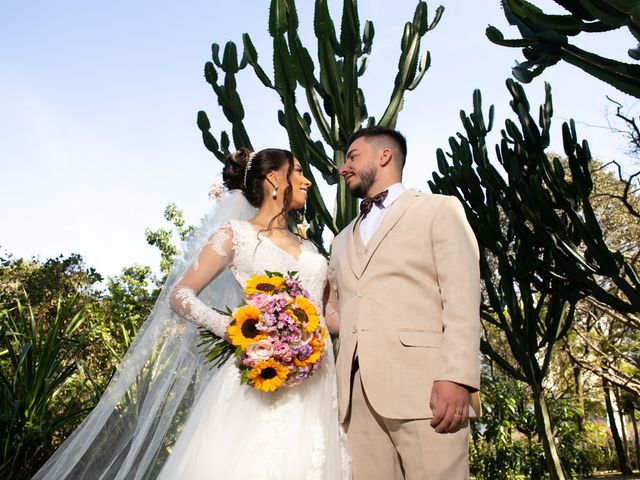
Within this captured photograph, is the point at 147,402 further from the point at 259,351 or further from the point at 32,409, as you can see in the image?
the point at 32,409

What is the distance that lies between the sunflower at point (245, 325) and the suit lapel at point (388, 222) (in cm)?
51

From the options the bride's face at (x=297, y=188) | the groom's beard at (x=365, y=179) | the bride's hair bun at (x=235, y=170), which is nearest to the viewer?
the groom's beard at (x=365, y=179)

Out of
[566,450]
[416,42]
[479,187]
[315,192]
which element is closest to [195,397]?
[315,192]

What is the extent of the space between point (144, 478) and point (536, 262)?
5102 millimetres

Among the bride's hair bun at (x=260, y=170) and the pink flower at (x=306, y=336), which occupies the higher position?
the bride's hair bun at (x=260, y=170)

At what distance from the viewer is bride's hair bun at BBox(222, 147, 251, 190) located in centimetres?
329

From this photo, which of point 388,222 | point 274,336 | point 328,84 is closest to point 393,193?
point 388,222

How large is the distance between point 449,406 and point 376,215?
102 centimetres

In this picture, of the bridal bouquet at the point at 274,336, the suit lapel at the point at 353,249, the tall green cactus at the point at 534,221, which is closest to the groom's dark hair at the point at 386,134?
the suit lapel at the point at 353,249

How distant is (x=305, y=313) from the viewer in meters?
2.43

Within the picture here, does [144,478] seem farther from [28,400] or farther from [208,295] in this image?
[28,400]

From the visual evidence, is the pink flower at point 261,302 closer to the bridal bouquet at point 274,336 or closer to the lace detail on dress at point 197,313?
the bridal bouquet at point 274,336

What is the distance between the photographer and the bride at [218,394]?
2.21 metres

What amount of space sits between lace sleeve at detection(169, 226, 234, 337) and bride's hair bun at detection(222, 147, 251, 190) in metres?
0.51
